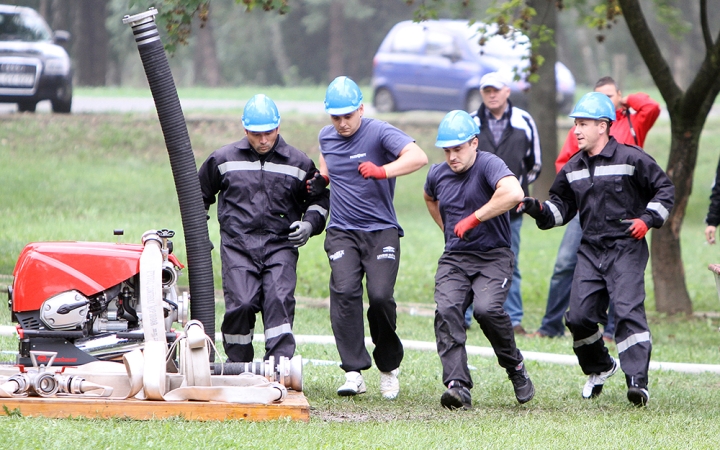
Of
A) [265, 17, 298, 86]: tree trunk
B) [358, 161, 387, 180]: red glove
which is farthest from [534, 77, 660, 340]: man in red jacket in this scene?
[265, 17, 298, 86]: tree trunk

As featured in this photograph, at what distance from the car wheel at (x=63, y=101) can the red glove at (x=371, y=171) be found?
44.8 ft

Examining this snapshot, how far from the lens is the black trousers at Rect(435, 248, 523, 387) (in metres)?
6.56

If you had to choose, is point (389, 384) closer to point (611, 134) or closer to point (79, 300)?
point (79, 300)

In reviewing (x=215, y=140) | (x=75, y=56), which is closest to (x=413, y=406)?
(x=215, y=140)

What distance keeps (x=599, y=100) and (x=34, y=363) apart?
4.04 metres

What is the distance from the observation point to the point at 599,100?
6.98m

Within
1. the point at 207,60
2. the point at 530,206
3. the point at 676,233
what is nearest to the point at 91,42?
the point at 207,60

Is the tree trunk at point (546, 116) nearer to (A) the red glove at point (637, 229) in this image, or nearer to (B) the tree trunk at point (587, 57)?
(A) the red glove at point (637, 229)

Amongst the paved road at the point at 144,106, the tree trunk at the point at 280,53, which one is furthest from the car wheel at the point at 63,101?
the tree trunk at the point at 280,53

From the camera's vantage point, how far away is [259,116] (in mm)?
6703

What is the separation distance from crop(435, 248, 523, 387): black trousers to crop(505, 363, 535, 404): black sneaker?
5 centimetres

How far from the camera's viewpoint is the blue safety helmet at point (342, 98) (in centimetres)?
684

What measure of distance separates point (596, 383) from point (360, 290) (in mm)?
1786

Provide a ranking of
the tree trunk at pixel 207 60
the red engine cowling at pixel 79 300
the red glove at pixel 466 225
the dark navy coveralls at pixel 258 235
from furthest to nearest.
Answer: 1. the tree trunk at pixel 207 60
2. the dark navy coveralls at pixel 258 235
3. the red glove at pixel 466 225
4. the red engine cowling at pixel 79 300
